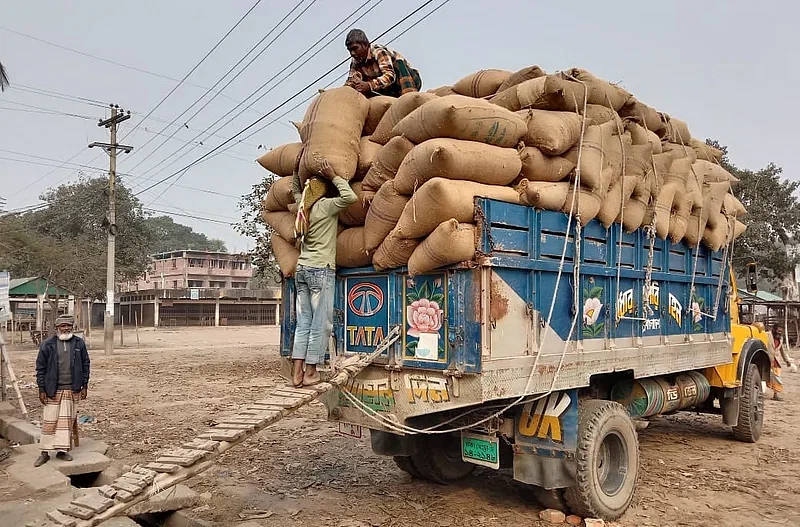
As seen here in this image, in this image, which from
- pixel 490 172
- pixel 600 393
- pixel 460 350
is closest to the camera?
pixel 460 350

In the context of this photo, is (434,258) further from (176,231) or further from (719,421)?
(176,231)

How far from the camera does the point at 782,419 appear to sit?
8.91m

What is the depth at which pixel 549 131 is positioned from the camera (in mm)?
4496

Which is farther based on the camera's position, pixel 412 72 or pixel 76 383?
pixel 76 383

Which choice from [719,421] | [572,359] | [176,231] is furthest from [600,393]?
[176,231]

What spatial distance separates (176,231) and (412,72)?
100290 millimetres

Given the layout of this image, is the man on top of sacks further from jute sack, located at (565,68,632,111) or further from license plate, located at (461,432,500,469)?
license plate, located at (461,432,500,469)

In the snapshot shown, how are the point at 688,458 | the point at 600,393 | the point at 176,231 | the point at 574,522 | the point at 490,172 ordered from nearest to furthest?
the point at 490,172 → the point at 574,522 → the point at 600,393 → the point at 688,458 → the point at 176,231

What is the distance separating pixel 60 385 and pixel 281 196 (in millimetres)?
3548

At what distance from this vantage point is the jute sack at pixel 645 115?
18.7 feet

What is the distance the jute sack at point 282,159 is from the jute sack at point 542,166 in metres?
1.83

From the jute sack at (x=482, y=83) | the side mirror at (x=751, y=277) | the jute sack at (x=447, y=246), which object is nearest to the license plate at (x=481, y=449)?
the jute sack at (x=447, y=246)

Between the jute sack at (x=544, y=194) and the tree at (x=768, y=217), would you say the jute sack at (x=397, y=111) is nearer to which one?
the jute sack at (x=544, y=194)

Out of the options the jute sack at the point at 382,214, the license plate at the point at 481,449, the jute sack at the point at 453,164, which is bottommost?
the license plate at the point at 481,449
